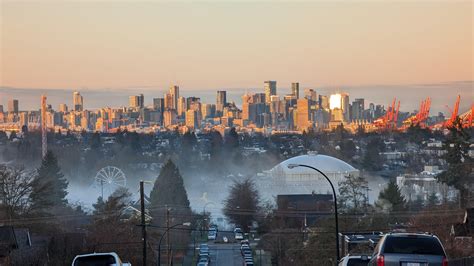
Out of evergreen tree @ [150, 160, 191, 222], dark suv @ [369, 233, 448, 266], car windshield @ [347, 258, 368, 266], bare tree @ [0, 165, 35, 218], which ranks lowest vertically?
evergreen tree @ [150, 160, 191, 222]

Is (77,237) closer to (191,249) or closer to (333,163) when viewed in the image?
(191,249)

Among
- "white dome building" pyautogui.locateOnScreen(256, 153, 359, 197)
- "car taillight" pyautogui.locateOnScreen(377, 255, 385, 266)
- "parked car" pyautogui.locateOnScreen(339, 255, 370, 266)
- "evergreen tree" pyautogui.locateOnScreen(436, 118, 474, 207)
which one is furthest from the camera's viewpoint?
"white dome building" pyautogui.locateOnScreen(256, 153, 359, 197)

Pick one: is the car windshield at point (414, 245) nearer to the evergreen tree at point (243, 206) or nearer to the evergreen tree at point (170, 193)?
the evergreen tree at point (170, 193)

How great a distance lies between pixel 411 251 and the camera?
3378 cm

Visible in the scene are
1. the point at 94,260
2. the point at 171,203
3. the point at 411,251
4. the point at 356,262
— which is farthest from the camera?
the point at 171,203

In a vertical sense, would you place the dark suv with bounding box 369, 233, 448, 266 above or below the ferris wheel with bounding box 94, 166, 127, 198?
above

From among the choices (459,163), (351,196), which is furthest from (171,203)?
(459,163)

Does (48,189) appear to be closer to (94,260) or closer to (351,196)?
(351,196)

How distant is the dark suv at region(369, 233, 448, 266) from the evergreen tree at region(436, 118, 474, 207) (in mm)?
83933

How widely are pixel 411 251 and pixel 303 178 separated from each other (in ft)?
477

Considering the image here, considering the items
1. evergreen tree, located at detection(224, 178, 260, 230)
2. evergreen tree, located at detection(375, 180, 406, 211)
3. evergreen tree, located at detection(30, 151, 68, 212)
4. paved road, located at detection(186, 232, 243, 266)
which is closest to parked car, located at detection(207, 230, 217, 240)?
paved road, located at detection(186, 232, 243, 266)

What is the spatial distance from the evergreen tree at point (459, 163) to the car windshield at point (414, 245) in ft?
275

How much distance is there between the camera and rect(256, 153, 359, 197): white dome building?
16912cm

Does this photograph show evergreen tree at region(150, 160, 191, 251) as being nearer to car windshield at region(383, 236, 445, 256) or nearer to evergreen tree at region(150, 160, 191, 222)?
evergreen tree at region(150, 160, 191, 222)
